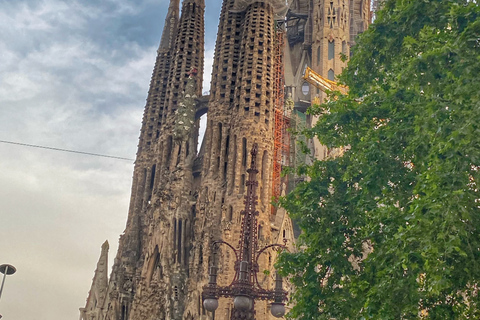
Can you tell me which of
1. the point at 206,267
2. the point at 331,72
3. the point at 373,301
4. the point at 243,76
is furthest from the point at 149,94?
the point at 373,301

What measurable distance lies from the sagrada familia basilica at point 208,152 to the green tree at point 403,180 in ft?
54.1

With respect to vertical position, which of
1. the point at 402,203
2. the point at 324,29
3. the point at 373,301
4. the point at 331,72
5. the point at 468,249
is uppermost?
the point at 324,29

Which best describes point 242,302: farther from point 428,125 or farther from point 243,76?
point 243,76

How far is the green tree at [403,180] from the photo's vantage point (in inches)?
428

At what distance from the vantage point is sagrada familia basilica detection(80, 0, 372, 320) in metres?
33.2

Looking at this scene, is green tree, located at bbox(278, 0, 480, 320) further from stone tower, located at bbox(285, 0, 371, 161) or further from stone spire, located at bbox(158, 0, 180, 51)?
stone spire, located at bbox(158, 0, 180, 51)

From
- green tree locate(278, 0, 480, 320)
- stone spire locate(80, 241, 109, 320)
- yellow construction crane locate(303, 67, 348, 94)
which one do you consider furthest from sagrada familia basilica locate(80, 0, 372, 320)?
green tree locate(278, 0, 480, 320)

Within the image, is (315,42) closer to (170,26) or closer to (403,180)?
(170,26)

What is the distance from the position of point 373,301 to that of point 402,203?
2431 mm

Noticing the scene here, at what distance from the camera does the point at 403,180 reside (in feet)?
44.0

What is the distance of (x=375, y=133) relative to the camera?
1395 cm

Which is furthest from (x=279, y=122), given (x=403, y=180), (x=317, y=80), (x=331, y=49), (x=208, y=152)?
(x=403, y=180)

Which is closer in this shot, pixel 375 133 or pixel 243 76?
pixel 375 133

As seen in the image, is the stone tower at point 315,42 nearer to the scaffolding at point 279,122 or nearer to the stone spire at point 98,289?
the scaffolding at point 279,122
